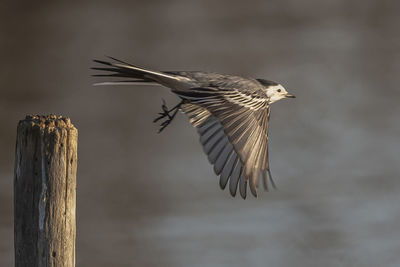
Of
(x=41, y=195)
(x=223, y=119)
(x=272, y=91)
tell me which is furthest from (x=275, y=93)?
(x=41, y=195)

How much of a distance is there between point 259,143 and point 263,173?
1.02ft

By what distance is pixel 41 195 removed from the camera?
416cm

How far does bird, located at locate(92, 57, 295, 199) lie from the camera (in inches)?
223

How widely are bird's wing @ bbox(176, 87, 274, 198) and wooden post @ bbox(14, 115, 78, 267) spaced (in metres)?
1.80

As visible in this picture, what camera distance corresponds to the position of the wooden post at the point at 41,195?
13.6 feet

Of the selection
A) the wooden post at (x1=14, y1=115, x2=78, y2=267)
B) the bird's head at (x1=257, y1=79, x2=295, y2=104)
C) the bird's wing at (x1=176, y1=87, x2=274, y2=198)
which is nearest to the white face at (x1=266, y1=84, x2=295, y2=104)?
the bird's head at (x1=257, y1=79, x2=295, y2=104)

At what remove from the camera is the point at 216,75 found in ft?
20.5

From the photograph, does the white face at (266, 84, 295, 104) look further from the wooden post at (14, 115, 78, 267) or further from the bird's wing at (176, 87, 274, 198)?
the wooden post at (14, 115, 78, 267)

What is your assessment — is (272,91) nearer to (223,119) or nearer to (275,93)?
(275,93)

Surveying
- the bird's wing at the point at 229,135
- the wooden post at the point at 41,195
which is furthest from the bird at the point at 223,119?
the wooden post at the point at 41,195

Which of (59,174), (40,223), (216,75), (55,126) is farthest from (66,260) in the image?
(216,75)

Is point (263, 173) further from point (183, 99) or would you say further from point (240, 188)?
point (183, 99)

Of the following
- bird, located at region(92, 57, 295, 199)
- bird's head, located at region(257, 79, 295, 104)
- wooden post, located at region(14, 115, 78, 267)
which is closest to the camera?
wooden post, located at region(14, 115, 78, 267)

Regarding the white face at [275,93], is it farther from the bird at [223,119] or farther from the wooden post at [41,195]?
the wooden post at [41,195]
